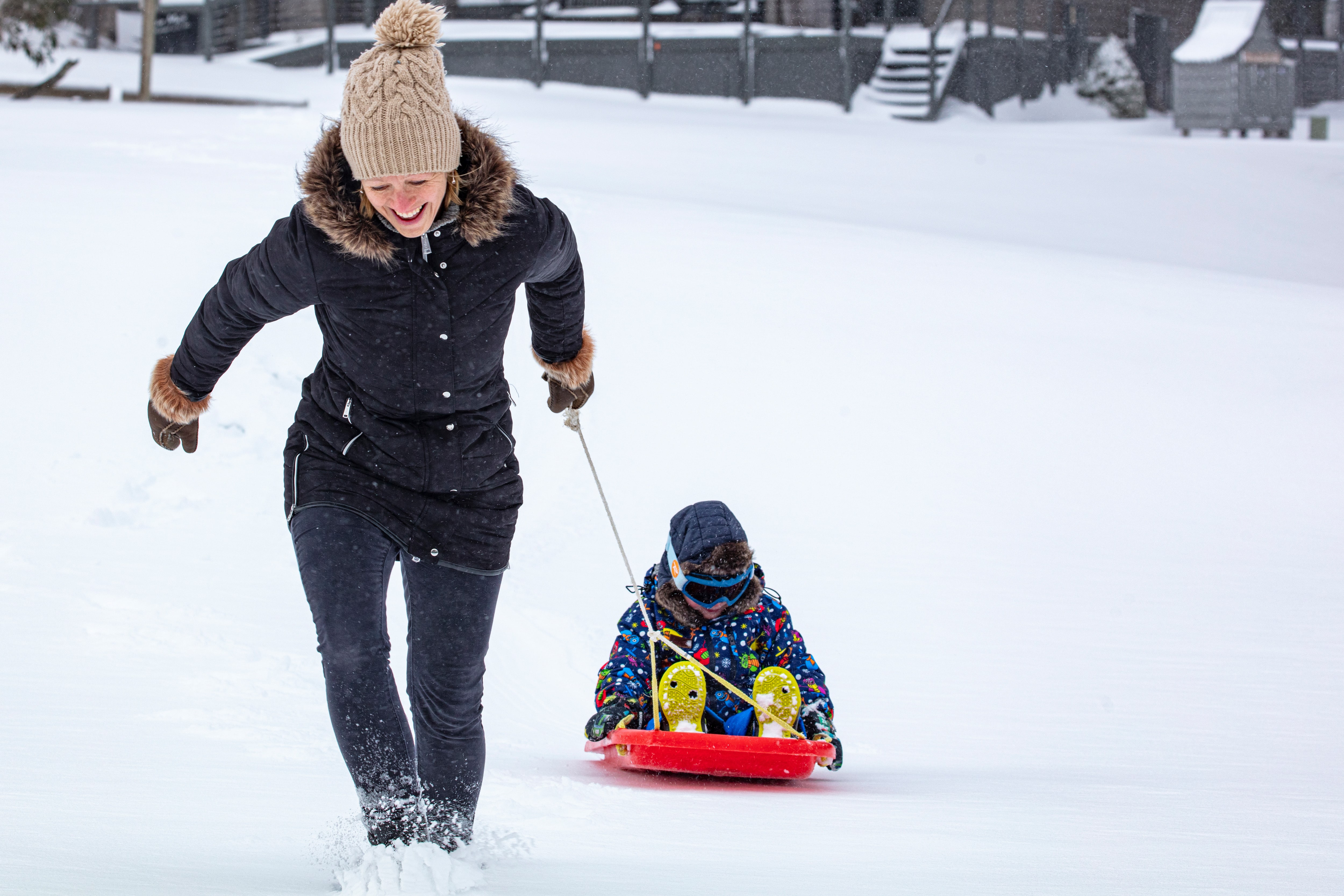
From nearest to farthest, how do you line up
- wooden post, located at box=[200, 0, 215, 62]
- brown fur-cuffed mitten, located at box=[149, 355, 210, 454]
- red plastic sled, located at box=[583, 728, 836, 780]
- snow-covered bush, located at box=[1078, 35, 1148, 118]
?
brown fur-cuffed mitten, located at box=[149, 355, 210, 454] → red plastic sled, located at box=[583, 728, 836, 780] → wooden post, located at box=[200, 0, 215, 62] → snow-covered bush, located at box=[1078, 35, 1148, 118]

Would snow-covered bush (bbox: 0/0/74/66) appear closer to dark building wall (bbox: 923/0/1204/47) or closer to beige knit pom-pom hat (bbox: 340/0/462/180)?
dark building wall (bbox: 923/0/1204/47)

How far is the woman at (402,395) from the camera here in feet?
7.63

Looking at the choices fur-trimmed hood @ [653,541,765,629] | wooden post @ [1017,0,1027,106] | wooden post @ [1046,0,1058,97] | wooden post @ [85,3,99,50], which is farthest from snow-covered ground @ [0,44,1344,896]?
wooden post @ [85,3,99,50]

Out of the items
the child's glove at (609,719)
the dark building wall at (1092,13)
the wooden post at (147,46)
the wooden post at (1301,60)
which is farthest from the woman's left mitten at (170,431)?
the wooden post at (1301,60)

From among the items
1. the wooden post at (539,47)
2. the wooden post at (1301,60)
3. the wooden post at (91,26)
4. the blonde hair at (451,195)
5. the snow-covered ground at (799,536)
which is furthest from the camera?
the wooden post at (1301,60)

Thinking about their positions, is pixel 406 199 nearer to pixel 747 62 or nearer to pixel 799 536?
pixel 799 536

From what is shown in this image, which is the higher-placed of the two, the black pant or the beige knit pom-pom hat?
the beige knit pom-pom hat

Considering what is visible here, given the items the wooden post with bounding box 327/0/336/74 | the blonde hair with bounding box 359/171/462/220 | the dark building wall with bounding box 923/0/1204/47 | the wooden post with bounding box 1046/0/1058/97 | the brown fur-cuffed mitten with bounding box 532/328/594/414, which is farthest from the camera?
the dark building wall with bounding box 923/0/1204/47

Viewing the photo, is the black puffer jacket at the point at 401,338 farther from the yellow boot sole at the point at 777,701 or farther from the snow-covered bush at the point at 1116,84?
the snow-covered bush at the point at 1116,84

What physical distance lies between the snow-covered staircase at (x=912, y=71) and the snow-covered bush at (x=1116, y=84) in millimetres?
2961

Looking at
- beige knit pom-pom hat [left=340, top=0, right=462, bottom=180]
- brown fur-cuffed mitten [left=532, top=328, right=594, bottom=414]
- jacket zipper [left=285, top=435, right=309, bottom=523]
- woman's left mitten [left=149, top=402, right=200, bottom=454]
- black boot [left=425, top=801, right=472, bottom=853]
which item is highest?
beige knit pom-pom hat [left=340, top=0, right=462, bottom=180]

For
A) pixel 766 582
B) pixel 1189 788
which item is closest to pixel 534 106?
pixel 766 582

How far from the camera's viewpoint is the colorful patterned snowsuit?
4.11 metres

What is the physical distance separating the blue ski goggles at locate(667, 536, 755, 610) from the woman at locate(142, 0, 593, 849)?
5.25 ft
